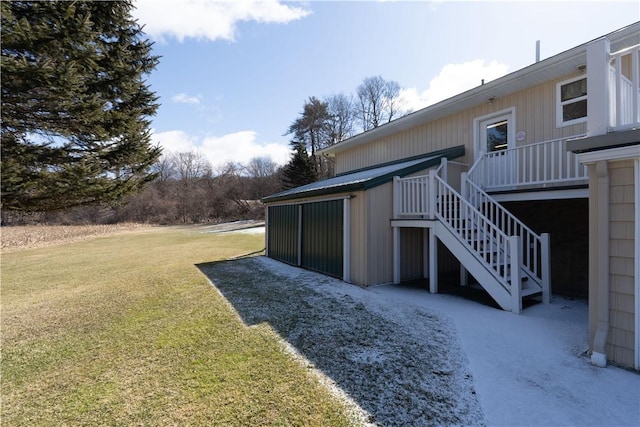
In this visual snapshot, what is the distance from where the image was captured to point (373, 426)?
218cm

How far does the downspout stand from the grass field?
8.89 feet

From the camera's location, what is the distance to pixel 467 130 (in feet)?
24.3

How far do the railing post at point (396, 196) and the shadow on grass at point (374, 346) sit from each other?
191cm

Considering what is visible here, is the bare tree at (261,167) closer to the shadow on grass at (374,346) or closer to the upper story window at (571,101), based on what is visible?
the shadow on grass at (374,346)

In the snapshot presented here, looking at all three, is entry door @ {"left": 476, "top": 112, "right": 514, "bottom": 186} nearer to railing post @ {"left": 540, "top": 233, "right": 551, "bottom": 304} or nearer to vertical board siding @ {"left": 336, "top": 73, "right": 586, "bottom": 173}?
vertical board siding @ {"left": 336, "top": 73, "right": 586, "bottom": 173}

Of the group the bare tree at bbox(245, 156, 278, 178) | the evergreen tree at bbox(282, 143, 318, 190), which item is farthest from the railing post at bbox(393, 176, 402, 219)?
the bare tree at bbox(245, 156, 278, 178)

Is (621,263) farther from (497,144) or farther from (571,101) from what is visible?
(497,144)

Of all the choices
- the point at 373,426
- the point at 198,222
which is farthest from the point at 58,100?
the point at 198,222

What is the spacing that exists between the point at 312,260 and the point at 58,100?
23.3 ft

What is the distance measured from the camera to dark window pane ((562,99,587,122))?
5.47 m

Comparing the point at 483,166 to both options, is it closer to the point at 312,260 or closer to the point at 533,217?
the point at 533,217

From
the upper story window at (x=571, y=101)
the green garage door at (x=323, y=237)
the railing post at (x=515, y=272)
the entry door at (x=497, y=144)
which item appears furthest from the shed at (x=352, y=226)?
the railing post at (x=515, y=272)

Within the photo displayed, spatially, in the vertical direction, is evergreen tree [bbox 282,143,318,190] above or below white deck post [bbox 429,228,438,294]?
above

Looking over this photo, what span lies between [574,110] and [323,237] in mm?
5836
